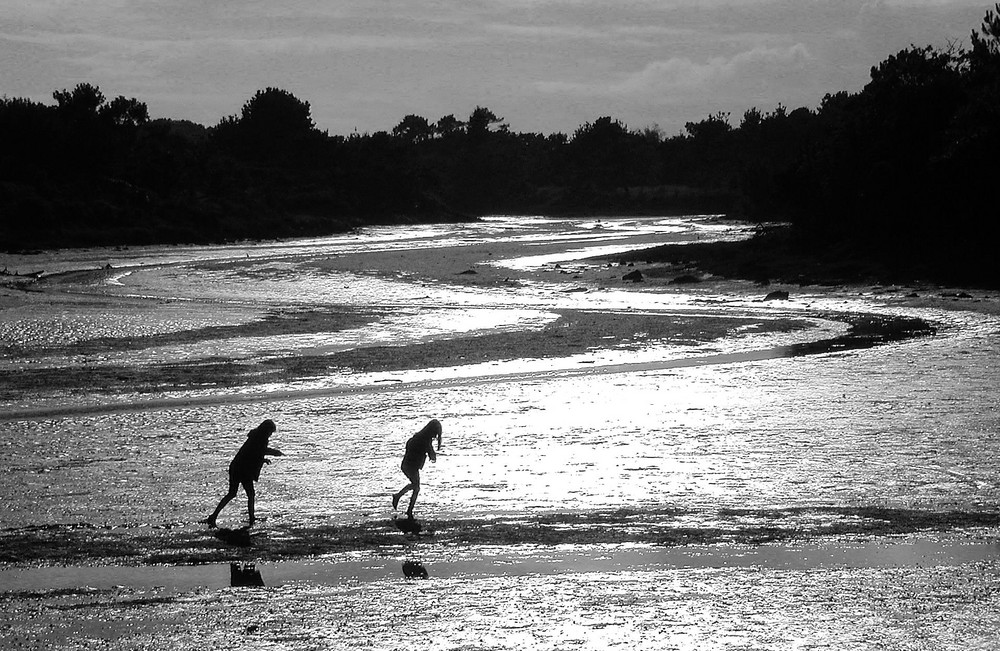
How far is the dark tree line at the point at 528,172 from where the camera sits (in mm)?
48344

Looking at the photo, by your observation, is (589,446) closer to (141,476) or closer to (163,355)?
(141,476)

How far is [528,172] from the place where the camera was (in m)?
195

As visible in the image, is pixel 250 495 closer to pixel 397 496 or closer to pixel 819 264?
pixel 397 496

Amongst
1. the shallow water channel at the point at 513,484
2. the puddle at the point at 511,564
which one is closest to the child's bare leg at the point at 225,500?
the shallow water channel at the point at 513,484

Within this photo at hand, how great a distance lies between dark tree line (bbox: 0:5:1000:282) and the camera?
48344mm

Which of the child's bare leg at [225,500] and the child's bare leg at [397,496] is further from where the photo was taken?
the child's bare leg at [397,496]

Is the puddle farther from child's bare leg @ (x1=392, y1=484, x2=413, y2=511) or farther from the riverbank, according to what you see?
the riverbank

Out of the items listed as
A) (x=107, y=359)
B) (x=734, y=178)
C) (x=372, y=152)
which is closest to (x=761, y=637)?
(x=107, y=359)

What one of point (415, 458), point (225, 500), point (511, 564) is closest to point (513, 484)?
point (415, 458)

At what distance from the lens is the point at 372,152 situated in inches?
5418

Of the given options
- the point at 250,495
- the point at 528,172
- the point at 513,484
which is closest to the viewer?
the point at 250,495

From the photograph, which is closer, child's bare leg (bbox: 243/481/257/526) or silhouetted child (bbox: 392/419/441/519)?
child's bare leg (bbox: 243/481/257/526)

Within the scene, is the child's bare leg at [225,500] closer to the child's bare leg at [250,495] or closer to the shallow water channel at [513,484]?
the child's bare leg at [250,495]

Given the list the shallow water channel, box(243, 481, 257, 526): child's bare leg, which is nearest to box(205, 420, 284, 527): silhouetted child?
box(243, 481, 257, 526): child's bare leg
